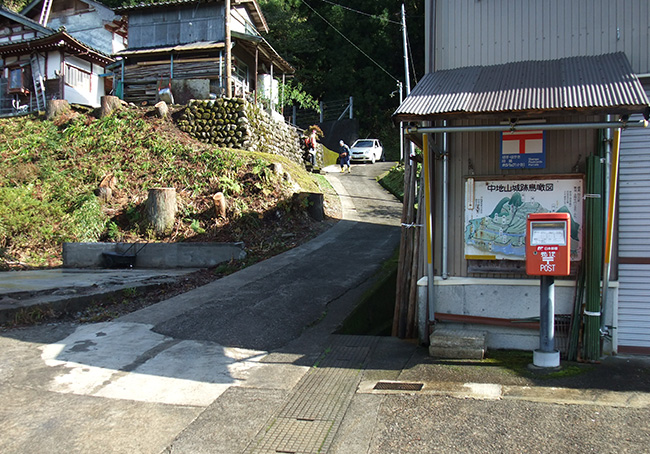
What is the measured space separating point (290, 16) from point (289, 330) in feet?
118

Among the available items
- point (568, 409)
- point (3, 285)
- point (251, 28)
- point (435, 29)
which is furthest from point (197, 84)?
point (568, 409)

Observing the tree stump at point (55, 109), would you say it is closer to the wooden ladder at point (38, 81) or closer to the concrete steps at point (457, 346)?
the wooden ladder at point (38, 81)

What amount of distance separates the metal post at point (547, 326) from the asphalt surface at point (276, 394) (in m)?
0.23

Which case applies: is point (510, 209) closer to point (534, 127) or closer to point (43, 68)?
point (534, 127)

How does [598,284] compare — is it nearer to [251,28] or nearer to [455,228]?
[455,228]

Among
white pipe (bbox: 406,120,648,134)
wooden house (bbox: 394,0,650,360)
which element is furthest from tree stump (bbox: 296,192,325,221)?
white pipe (bbox: 406,120,648,134)

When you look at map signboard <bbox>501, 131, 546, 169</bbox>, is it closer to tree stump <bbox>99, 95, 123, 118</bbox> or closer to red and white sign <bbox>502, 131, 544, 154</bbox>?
red and white sign <bbox>502, 131, 544, 154</bbox>

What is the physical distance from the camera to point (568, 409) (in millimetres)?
4461

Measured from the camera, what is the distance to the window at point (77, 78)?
2820 cm

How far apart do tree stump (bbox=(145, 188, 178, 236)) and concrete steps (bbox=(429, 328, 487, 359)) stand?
9116 mm

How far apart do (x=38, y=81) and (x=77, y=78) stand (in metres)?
2.00

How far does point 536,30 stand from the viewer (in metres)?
6.39

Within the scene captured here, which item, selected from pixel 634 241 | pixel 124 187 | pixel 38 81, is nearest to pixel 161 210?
pixel 124 187

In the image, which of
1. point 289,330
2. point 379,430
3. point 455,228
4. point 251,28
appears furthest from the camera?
point 251,28
